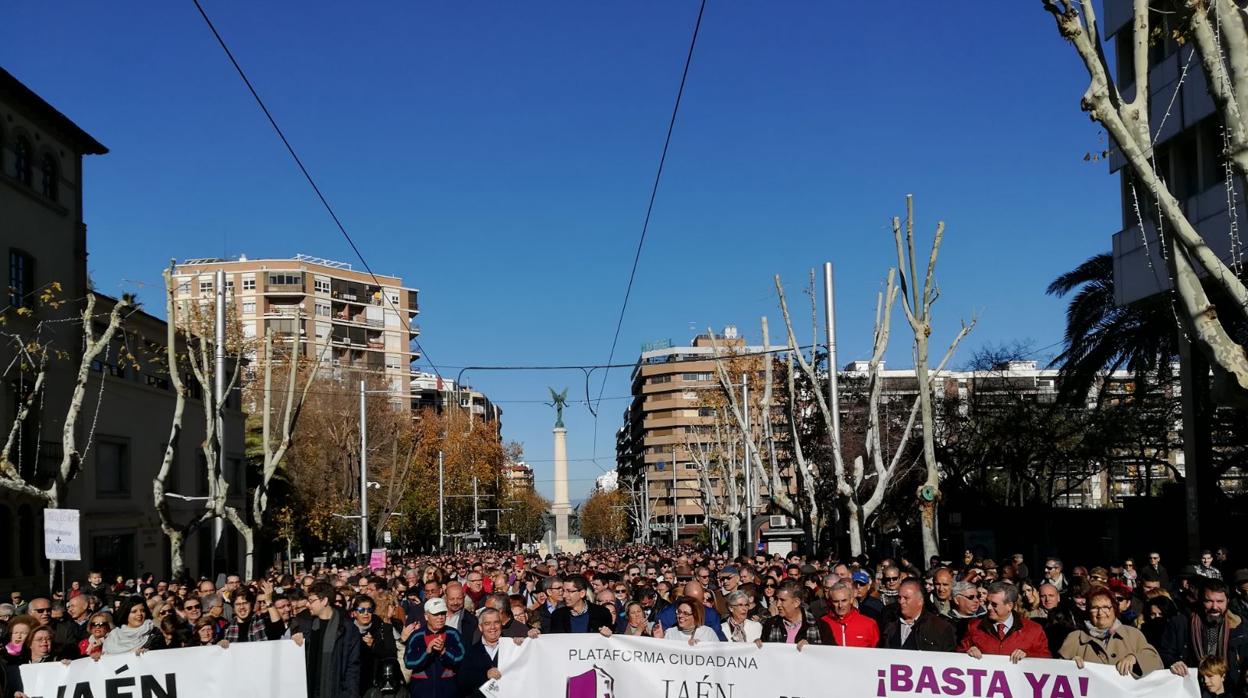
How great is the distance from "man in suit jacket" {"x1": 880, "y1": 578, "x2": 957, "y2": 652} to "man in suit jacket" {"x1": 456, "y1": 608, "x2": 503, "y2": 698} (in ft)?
9.38

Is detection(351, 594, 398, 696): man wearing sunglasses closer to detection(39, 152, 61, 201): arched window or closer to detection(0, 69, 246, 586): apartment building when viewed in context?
detection(0, 69, 246, 586): apartment building

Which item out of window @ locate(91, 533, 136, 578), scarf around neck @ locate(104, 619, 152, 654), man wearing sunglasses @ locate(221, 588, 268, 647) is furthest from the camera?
window @ locate(91, 533, 136, 578)

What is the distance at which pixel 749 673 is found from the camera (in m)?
9.10

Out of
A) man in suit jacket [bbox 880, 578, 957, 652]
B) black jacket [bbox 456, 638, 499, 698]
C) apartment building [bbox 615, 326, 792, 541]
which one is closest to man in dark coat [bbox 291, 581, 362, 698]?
black jacket [bbox 456, 638, 499, 698]

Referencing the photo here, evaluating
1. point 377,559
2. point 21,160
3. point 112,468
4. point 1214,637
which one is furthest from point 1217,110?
point 112,468

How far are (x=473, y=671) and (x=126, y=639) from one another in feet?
10.4

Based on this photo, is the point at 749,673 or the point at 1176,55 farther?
the point at 1176,55

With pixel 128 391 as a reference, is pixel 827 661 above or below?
below

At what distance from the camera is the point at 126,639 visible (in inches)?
411

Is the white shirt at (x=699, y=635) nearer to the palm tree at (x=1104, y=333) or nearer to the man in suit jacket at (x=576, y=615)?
the man in suit jacket at (x=576, y=615)

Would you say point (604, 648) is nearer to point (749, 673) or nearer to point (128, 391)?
point (749, 673)

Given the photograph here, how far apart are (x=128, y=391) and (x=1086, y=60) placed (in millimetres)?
29943

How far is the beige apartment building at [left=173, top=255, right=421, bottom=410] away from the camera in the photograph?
332ft

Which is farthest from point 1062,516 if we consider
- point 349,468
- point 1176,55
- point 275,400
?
point 275,400
